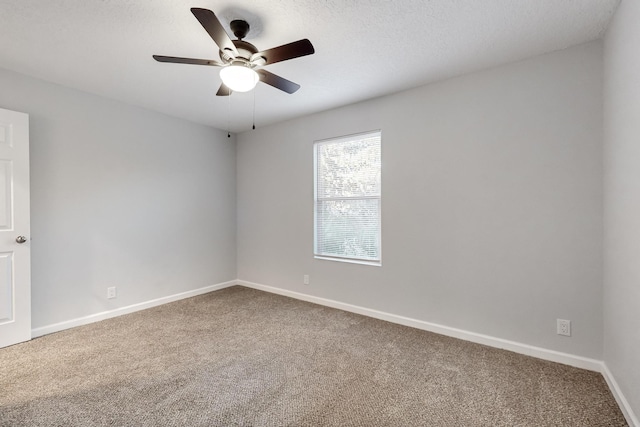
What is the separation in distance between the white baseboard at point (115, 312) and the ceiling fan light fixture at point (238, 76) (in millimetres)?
2958

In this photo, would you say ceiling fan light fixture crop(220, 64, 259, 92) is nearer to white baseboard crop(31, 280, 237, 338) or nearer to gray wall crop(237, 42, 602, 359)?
gray wall crop(237, 42, 602, 359)

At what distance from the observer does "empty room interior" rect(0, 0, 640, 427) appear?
6.13 feet

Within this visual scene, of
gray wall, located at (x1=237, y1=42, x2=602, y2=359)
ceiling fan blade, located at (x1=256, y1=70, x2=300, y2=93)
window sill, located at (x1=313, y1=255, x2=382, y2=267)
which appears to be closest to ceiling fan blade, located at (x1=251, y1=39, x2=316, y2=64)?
ceiling fan blade, located at (x1=256, y1=70, x2=300, y2=93)

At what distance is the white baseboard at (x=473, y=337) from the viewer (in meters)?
2.29

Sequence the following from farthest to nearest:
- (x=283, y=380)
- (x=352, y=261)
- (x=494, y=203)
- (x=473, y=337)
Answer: (x=352, y=261) → (x=473, y=337) → (x=494, y=203) → (x=283, y=380)

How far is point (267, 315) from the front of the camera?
3453mm

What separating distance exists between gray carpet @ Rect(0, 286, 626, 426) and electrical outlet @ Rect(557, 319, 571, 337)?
25cm

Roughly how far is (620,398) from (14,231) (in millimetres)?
4664

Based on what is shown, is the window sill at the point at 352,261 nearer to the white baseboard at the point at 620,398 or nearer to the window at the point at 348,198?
the window at the point at 348,198

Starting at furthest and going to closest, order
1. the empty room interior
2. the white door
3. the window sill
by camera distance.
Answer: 1. the window sill
2. the white door
3. the empty room interior

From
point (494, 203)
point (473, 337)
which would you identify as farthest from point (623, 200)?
point (473, 337)

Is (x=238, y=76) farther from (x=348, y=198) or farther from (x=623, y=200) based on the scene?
(x=623, y=200)

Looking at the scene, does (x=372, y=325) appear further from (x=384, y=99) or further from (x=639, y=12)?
(x=639, y=12)

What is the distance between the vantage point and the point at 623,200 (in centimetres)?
180
